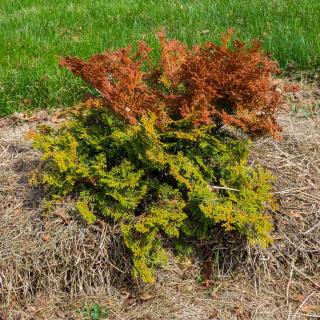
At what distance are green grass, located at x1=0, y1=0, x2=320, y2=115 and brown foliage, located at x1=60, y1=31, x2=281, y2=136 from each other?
5.85ft

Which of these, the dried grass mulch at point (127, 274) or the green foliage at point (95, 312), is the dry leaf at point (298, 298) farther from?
the green foliage at point (95, 312)

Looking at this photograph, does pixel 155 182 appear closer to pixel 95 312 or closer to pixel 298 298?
pixel 95 312

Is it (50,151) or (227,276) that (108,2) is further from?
(227,276)

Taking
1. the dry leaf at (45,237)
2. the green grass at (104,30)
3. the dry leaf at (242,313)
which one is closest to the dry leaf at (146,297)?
the dry leaf at (242,313)

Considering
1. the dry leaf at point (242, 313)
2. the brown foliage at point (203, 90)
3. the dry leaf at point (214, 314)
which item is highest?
the brown foliage at point (203, 90)

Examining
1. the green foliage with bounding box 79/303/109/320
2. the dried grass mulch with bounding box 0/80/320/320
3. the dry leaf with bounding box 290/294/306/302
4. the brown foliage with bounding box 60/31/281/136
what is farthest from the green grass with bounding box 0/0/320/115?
the dry leaf with bounding box 290/294/306/302

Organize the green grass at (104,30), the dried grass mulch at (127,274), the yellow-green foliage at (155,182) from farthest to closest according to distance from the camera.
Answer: the green grass at (104,30) < the dried grass mulch at (127,274) < the yellow-green foliage at (155,182)

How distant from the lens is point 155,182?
305cm

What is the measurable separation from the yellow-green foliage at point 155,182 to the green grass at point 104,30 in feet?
5.93

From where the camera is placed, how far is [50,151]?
3096 millimetres

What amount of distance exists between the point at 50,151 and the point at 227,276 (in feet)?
4.21

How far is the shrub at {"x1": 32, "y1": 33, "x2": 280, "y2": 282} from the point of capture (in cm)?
290

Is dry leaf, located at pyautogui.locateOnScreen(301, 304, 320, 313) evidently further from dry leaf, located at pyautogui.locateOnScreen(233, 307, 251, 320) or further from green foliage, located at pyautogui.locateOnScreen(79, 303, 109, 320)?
green foliage, located at pyautogui.locateOnScreen(79, 303, 109, 320)

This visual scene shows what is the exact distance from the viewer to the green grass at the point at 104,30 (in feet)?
16.1
